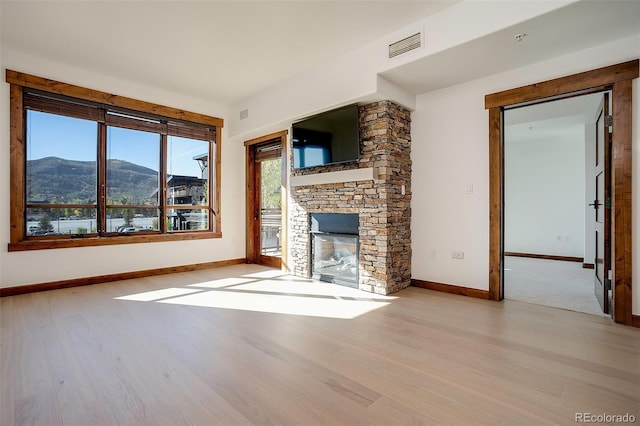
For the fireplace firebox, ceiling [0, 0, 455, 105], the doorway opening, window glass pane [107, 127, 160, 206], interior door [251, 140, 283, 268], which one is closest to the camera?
ceiling [0, 0, 455, 105]

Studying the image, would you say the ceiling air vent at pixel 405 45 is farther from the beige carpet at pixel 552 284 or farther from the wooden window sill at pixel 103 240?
the wooden window sill at pixel 103 240

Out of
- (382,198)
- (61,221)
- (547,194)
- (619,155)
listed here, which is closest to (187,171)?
(61,221)

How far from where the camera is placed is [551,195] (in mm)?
7121

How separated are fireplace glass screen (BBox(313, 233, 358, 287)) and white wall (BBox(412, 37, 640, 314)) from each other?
33.7 inches

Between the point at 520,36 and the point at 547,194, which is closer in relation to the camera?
the point at 520,36

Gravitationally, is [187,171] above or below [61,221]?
above

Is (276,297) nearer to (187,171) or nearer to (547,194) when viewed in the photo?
(187,171)

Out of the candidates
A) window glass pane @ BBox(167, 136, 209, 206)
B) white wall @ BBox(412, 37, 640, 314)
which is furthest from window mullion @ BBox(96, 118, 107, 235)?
white wall @ BBox(412, 37, 640, 314)

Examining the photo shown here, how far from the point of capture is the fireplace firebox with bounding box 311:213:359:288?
4402mm

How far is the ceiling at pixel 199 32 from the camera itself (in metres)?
3.10

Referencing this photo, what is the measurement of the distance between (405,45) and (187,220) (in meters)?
4.43

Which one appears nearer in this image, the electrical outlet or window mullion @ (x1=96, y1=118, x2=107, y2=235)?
the electrical outlet

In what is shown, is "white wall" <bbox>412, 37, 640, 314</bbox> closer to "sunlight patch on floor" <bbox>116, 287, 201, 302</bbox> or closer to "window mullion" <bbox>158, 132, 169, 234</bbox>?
"sunlight patch on floor" <bbox>116, 287, 201, 302</bbox>

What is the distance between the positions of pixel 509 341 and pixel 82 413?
2.90m
